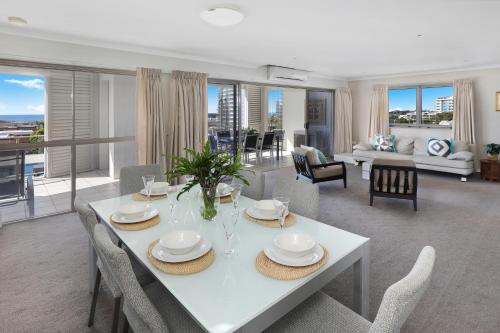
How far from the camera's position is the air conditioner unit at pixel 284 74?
6.34 m

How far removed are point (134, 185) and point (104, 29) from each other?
7.13ft

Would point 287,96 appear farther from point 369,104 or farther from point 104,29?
point 104,29

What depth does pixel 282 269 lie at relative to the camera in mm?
1344

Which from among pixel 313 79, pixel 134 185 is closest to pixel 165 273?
pixel 134 185

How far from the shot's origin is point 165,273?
1.33 metres

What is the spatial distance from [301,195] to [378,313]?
4.57ft

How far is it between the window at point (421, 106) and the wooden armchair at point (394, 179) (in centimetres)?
377

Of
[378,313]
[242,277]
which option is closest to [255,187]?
[242,277]

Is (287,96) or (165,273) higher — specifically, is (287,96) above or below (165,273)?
above

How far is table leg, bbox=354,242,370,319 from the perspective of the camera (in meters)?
1.64

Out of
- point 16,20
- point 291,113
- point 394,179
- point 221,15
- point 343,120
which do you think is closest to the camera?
point 221,15

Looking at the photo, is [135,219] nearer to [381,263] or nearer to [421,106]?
[381,263]

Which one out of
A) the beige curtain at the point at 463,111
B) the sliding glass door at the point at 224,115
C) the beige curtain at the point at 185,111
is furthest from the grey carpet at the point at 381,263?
the sliding glass door at the point at 224,115

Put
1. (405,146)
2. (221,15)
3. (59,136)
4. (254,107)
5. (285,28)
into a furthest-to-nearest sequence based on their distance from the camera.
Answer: (254,107)
(405,146)
(59,136)
(285,28)
(221,15)
